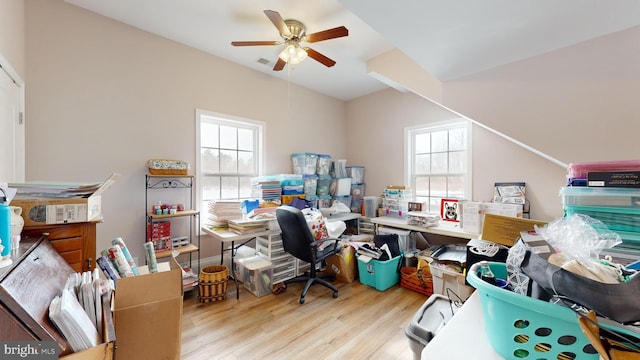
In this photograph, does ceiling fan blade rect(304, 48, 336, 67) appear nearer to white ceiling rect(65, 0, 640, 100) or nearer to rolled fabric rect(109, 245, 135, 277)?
white ceiling rect(65, 0, 640, 100)

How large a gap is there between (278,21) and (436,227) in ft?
8.91

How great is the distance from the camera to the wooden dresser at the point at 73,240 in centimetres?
117

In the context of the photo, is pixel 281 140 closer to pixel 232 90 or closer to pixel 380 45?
pixel 232 90

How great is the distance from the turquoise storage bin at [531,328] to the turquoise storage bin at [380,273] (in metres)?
2.16

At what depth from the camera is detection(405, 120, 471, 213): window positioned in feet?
10.6

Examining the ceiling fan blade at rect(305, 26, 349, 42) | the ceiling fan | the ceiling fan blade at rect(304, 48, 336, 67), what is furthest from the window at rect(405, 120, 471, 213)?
the ceiling fan blade at rect(305, 26, 349, 42)

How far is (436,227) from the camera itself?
2.90m

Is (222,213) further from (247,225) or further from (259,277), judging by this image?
(259,277)

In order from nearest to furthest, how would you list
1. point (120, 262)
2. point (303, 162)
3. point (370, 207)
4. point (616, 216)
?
point (616, 216), point (120, 262), point (303, 162), point (370, 207)

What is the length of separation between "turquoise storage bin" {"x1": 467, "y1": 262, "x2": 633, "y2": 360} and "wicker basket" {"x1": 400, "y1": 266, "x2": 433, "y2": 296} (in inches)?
85.6

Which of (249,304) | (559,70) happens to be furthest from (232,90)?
(559,70)

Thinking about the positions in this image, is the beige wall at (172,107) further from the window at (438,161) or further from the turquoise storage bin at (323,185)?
the turquoise storage bin at (323,185)

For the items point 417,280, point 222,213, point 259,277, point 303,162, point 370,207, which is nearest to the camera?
point 259,277

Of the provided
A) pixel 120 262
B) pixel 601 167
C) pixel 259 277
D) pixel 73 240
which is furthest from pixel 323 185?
pixel 601 167
